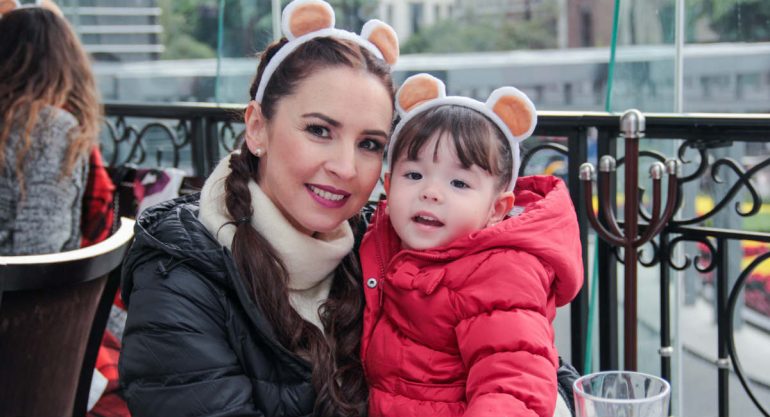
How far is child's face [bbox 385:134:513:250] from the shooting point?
1.68 m

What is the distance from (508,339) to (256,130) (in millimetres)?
631

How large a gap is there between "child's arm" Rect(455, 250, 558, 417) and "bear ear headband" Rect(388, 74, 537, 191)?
0.86ft

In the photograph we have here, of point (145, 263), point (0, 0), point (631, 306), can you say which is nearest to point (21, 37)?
point (0, 0)

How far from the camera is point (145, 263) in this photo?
1.60m

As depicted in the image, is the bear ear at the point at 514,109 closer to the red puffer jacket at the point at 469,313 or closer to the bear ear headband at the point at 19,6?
the red puffer jacket at the point at 469,313

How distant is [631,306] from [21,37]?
2448mm

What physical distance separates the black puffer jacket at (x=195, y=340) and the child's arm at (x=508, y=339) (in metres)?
0.30

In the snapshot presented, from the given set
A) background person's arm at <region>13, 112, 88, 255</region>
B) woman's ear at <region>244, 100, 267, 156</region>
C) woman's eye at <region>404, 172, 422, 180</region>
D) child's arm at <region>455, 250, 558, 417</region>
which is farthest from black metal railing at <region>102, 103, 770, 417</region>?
background person's arm at <region>13, 112, 88, 255</region>

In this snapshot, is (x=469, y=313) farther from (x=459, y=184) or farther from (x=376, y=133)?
(x=376, y=133)

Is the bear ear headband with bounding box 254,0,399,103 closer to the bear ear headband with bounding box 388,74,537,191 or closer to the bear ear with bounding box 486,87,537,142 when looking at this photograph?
the bear ear headband with bounding box 388,74,537,191

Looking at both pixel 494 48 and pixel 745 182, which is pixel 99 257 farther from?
pixel 494 48

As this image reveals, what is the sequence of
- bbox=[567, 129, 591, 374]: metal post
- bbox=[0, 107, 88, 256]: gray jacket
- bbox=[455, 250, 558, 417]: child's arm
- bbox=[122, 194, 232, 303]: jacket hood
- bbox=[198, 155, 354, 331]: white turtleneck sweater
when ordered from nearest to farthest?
1. bbox=[455, 250, 558, 417]: child's arm
2. bbox=[122, 194, 232, 303]: jacket hood
3. bbox=[198, 155, 354, 331]: white turtleneck sweater
4. bbox=[567, 129, 591, 374]: metal post
5. bbox=[0, 107, 88, 256]: gray jacket

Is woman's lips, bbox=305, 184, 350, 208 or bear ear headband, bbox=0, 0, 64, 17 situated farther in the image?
bear ear headband, bbox=0, 0, 64, 17

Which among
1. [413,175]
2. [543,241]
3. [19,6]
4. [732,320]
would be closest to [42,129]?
[19,6]
